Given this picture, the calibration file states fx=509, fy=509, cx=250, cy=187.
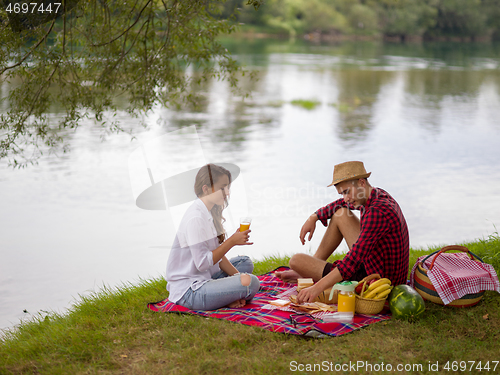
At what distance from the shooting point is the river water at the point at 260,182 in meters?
6.43

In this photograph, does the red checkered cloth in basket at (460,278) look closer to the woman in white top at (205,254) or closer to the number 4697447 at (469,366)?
the number 4697447 at (469,366)

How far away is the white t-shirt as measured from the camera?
12.6 feet

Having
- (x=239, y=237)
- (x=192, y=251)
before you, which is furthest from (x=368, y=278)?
(x=192, y=251)

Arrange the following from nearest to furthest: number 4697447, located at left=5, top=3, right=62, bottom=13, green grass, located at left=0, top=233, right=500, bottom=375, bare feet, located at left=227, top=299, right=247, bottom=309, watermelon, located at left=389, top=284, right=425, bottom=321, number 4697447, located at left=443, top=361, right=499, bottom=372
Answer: number 4697447, located at left=443, top=361, right=499, bottom=372 → green grass, located at left=0, top=233, right=500, bottom=375 → watermelon, located at left=389, top=284, right=425, bottom=321 → bare feet, located at left=227, top=299, right=247, bottom=309 → number 4697447, located at left=5, top=3, right=62, bottom=13

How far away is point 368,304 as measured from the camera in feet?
12.5

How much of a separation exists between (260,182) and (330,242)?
5895 millimetres

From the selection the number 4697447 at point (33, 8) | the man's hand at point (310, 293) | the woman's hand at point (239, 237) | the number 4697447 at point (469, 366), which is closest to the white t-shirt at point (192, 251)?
the woman's hand at point (239, 237)

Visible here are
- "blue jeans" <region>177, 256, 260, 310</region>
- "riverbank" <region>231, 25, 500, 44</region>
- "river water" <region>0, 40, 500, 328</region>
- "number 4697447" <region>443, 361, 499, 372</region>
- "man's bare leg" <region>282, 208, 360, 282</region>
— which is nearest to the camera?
"number 4697447" <region>443, 361, 499, 372</region>

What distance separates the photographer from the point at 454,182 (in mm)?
10430

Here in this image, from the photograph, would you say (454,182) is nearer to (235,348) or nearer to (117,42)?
(117,42)

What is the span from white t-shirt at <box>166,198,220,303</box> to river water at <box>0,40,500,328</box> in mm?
956

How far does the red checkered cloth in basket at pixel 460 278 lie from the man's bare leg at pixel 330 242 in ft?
2.20

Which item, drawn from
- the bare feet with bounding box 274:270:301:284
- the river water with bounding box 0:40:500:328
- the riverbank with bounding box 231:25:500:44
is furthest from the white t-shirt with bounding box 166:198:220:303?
the riverbank with bounding box 231:25:500:44

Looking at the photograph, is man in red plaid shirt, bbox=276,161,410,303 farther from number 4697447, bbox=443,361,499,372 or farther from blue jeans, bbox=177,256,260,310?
number 4697447, bbox=443,361,499,372
